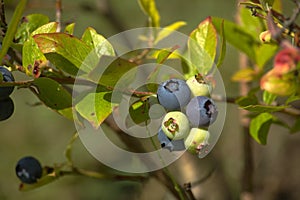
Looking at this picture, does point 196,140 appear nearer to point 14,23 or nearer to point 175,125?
point 175,125

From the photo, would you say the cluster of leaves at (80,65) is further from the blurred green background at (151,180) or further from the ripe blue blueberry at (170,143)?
the blurred green background at (151,180)

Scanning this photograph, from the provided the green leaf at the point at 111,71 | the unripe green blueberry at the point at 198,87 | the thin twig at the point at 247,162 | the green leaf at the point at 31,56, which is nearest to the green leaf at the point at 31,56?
the green leaf at the point at 31,56

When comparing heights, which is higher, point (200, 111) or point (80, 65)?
point (80, 65)

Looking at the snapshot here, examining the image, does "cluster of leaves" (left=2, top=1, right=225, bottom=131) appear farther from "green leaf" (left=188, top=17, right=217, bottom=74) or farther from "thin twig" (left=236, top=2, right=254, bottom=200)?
"thin twig" (left=236, top=2, right=254, bottom=200)

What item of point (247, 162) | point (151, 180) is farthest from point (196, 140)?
point (151, 180)

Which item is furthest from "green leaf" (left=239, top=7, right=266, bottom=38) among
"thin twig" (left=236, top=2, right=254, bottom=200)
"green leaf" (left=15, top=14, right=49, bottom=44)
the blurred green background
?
"green leaf" (left=15, top=14, right=49, bottom=44)
